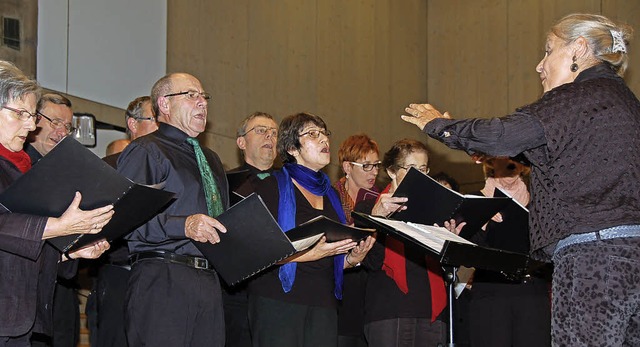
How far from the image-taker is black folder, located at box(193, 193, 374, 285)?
333 centimetres

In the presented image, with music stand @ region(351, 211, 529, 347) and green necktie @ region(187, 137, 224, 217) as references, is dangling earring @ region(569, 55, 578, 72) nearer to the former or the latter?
music stand @ region(351, 211, 529, 347)

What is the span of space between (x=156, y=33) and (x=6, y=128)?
4083 millimetres

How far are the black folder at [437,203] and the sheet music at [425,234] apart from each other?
21 centimetres

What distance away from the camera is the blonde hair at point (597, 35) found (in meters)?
3.02

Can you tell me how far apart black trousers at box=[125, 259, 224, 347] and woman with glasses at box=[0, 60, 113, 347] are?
1.36 feet

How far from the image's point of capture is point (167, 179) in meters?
3.62

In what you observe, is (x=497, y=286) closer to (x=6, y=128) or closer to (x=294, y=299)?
(x=294, y=299)

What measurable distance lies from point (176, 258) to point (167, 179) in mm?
351

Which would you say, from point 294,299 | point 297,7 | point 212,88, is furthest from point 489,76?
point 294,299

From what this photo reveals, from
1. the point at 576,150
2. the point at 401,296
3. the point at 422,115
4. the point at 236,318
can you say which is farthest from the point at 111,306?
the point at 576,150

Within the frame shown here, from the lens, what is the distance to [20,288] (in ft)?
9.45

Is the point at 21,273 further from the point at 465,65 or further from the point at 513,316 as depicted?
the point at 465,65

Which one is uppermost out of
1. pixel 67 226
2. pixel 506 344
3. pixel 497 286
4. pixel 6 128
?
pixel 6 128

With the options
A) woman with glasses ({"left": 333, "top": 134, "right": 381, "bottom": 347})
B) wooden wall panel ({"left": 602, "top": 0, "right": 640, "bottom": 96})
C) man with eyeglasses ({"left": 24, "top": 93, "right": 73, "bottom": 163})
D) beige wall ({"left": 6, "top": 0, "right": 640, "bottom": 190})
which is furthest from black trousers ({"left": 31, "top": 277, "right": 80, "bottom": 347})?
wooden wall panel ({"left": 602, "top": 0, "right": 640, "bottom": 96})
